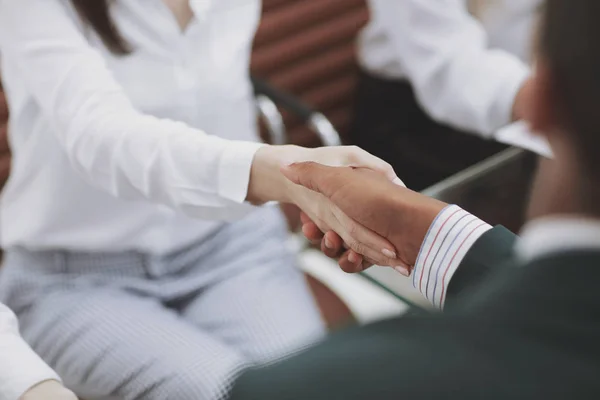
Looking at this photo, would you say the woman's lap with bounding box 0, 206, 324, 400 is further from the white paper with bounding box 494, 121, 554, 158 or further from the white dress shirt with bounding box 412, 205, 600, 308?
the white paper with bounding box 494, 121, 554, 158

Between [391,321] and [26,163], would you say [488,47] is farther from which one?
[391,321]

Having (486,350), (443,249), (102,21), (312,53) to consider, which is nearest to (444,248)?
(443,249)

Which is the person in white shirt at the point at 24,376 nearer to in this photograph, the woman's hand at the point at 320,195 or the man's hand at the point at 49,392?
the man's hand at the point at 49,392

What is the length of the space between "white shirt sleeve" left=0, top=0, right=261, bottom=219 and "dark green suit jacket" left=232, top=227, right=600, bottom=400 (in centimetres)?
37

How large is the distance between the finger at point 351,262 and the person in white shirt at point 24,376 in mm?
296

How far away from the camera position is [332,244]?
78 centimetres

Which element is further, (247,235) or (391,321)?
(247,235)

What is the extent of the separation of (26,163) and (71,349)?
238 millimetres

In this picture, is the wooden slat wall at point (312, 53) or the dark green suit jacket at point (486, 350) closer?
the dark green suit jacket at point (486, 350)

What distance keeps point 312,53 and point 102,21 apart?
2.74ft

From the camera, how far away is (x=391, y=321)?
0.48m

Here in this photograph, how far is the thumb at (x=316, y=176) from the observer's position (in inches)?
29.4

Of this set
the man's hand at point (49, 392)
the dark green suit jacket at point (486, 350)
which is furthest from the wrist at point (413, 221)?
the man's hand at point (49, 392)

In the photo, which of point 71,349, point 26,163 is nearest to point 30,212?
point 26,163
